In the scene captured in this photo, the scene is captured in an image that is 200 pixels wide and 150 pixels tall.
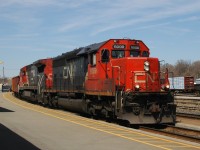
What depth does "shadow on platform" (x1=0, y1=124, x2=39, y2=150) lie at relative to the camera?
9.29 meters

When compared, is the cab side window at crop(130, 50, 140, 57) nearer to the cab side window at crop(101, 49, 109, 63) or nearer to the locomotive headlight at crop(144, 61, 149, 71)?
the cab side window at crop(101, 49, 109, 63)

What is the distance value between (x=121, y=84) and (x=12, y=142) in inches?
261

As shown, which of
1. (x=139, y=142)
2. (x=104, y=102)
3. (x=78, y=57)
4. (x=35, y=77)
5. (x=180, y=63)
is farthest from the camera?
(x=180, y=63)

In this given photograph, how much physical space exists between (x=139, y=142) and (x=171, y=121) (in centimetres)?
539

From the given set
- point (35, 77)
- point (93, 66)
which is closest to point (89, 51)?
point (93, 66)

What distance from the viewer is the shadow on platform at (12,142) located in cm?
929

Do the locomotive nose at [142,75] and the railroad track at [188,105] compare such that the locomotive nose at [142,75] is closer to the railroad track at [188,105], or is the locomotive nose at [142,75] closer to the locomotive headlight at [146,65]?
the locomotive headlight at [146,65]

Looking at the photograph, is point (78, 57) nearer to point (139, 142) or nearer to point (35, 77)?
point (139, 142)

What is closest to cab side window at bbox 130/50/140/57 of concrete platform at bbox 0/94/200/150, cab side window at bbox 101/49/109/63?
cab side window at bbox 101/49/109/63

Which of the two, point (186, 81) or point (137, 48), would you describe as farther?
point (186, 81)

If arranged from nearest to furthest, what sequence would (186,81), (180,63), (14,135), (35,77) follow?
1. (14,135)
2. (35,77)
3. (186,81)
4. (180,63)

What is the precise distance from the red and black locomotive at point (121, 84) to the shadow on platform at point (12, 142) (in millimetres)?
4988

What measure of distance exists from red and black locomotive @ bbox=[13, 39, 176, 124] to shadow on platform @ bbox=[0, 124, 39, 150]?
4.99m

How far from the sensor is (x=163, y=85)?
52.0 feet
